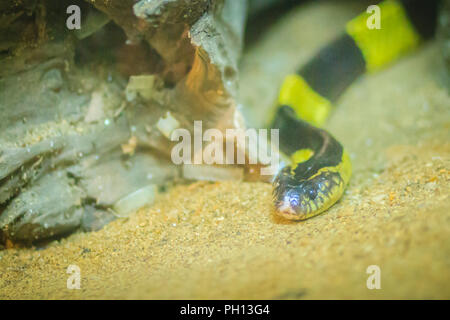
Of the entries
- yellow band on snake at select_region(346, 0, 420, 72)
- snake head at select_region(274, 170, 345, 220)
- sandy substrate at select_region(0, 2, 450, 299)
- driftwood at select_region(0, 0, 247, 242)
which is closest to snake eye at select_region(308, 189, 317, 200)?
snake head at select_region(274, 170, 345, 220)

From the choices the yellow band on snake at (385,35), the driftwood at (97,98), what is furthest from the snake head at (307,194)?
the yellow band on snake at (385,35)

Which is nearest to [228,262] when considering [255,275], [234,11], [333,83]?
[255,275]

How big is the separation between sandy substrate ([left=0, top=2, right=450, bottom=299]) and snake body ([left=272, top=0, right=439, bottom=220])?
0.24 meters

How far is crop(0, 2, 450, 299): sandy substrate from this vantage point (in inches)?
69.3

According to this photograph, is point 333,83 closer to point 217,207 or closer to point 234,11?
point 234,11

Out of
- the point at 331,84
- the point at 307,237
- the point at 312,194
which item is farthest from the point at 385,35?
the point at 307,237

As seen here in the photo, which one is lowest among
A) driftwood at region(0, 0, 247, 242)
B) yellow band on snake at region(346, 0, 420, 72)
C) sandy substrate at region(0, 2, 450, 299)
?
sandy substrate at region(0, 2, 450, 299)

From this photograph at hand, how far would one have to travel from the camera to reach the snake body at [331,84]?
3238mm

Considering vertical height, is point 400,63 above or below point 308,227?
above

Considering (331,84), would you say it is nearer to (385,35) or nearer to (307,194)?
(385,35)

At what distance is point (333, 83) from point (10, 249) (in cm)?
422

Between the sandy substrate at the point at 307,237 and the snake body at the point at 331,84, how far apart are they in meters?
0.24

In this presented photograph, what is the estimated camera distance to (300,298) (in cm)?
171

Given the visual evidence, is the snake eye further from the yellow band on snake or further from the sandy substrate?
the yellow band on snake
